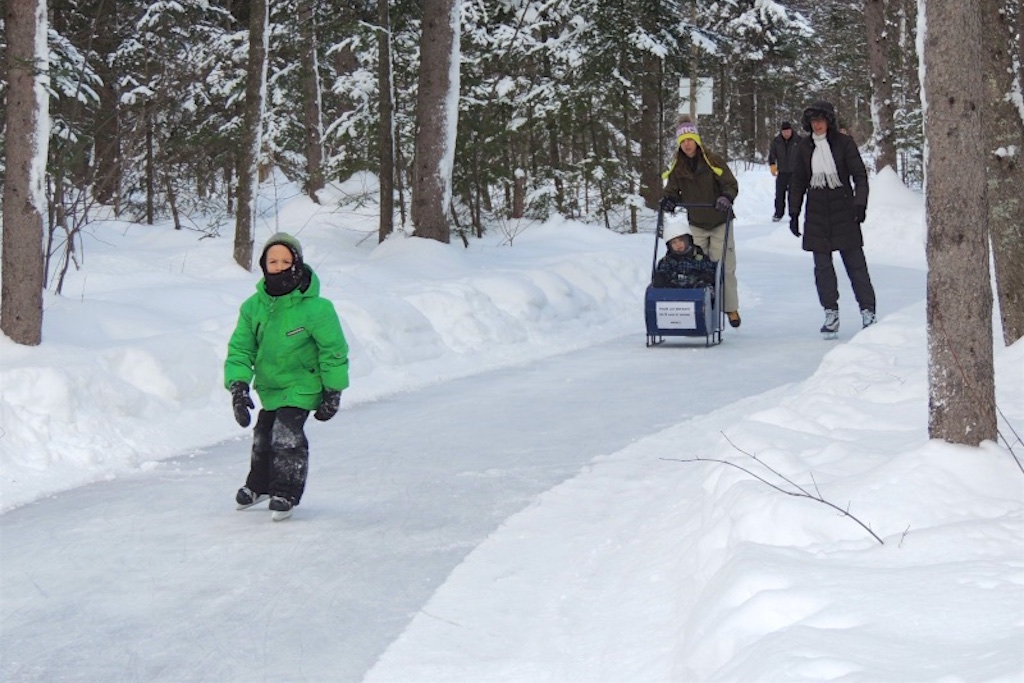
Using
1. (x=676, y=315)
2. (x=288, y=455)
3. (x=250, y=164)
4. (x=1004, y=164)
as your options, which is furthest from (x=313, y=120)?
(x=288, y=455)

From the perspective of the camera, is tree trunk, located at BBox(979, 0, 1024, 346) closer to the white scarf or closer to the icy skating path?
the icy skating path

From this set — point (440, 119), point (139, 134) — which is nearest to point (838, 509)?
point (139, 134)

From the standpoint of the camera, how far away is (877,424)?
7016mm

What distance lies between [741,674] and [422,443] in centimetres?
530

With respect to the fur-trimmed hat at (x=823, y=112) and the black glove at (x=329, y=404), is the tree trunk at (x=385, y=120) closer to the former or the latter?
the fur-trimmed hat at (x=823, y=112)

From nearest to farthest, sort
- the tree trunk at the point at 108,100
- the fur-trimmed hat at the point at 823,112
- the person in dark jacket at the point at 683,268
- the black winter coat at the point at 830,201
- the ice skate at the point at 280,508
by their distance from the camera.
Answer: the ice skate at the point at 280,508
the fur-trimmed hat at the point at 823,112
the black winter coat at the point at 830,201
the person in dark jacket at the point at 683,268
the tree trunk at the point at 108,100

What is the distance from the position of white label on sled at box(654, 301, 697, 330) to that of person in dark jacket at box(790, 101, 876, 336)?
50.8 inches

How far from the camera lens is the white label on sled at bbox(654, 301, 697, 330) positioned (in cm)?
1280

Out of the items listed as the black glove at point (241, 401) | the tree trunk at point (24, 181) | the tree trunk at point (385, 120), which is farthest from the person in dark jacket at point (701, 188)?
the black glove at point (241, 401)

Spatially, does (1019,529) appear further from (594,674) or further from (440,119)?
(440,119)

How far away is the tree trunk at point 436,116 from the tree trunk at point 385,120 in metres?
1.33

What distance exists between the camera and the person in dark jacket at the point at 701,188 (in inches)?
531

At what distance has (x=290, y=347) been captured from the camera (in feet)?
22.0

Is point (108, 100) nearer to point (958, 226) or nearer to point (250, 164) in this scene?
point (250, 164)
